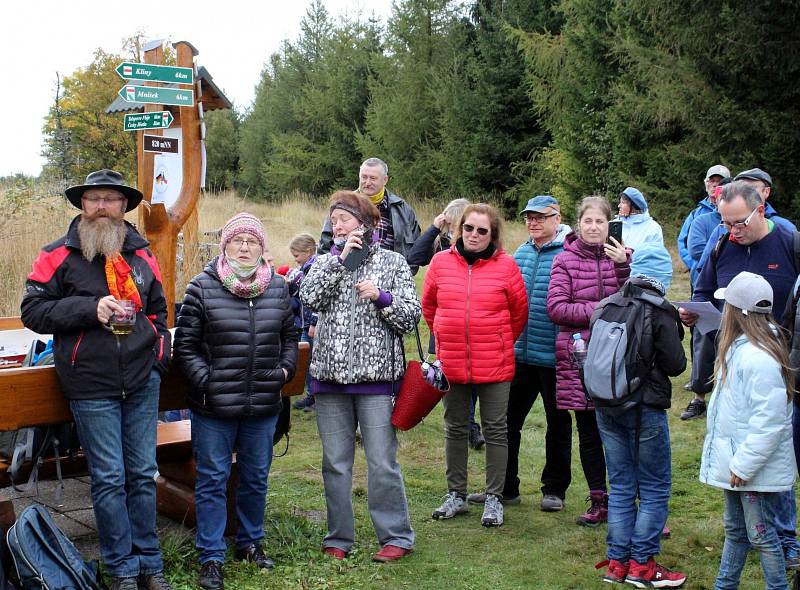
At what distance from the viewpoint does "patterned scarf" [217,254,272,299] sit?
4398 millimetres

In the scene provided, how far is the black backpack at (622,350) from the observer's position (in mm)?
4348

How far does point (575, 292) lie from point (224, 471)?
2.34 meters

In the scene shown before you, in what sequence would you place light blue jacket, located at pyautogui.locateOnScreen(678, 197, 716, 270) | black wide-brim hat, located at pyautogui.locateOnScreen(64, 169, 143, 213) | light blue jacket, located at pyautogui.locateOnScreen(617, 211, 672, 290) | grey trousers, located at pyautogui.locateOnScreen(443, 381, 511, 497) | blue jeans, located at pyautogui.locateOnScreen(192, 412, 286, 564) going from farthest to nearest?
light blue jacket, located at pyautogui.locateOnScreen(678, 197, 716, 270) → light blue jacket, located at pyautogui.locateOnScreen(617, 211, 672, 290) → grey trousers, located at pyautogui.locateOnScreen(443, 381, 511, 497) → blue jeans, located at pyautogui.locateOnScreen(192, 412, 286, 564) → black wide-brim hat, located at pyautogui.locateOnScreen(64, 169, 143, 213)

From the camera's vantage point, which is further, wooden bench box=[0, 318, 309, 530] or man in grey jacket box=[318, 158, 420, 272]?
man in grey jacket box=[318, 158, 420, 272]

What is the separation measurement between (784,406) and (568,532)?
1898 millimetres

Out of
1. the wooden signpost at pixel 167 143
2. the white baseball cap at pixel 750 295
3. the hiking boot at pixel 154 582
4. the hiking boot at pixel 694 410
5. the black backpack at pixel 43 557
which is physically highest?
the wooden signpost at pixel 167 143

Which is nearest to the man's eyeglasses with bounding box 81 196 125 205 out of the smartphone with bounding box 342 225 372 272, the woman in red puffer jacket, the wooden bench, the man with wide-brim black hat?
the man with wide-brim black hat

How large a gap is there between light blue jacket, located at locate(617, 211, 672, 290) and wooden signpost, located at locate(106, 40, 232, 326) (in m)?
3.71

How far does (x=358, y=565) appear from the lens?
15.6ft

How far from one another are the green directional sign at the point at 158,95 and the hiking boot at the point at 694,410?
5.11m

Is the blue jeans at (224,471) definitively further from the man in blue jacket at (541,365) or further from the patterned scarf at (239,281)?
the man in blue jacket at (541,365)

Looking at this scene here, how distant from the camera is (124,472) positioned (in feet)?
13.8

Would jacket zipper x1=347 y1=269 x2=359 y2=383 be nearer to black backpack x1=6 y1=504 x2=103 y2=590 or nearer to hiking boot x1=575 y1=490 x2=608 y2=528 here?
black backpack x1=6 y1=504 x2=103 y2=590

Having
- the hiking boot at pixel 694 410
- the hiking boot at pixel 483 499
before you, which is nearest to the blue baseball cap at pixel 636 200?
the hiking boot at pixel 694 410
